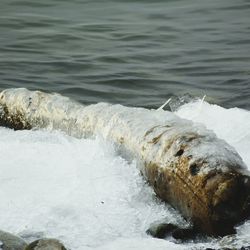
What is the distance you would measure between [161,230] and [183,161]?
2.08 ft

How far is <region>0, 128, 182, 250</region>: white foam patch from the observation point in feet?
18.2

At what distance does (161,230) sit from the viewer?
18.1 feet

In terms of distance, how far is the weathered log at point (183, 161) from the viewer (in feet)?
17.8

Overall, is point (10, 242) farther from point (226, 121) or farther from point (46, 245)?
point (226, 121)

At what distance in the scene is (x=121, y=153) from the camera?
708 centimetres

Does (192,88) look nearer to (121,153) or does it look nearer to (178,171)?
(121,153)

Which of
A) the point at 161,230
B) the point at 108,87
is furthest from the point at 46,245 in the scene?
the point at 108,87

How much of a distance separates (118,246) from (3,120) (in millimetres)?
4245

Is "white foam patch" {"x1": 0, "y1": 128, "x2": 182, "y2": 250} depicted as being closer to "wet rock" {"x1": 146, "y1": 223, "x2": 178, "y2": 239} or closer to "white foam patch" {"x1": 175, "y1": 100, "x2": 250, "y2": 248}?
"wet rock" {"x1": 146, "y1": 223, "x2": 178, "y2": 239}

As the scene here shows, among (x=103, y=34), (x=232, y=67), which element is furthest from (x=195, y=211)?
(x=103, y=34)

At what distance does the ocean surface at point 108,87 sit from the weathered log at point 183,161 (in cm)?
14

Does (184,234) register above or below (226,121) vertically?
below

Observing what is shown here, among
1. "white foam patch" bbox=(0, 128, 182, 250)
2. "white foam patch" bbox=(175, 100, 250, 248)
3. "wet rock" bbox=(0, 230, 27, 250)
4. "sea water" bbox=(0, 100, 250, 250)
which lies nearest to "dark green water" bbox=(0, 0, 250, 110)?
"white foam patch" bbox=(175, 100, 250, 248)

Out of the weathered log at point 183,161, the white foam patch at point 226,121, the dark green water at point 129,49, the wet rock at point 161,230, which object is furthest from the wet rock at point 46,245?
the dark green water at point 129,49
